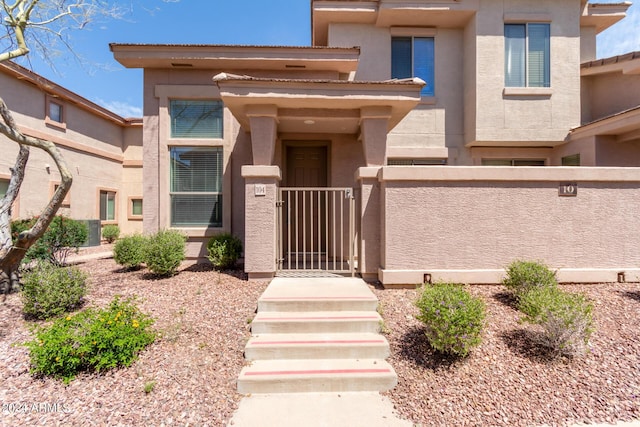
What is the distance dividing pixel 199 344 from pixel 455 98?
977 cm

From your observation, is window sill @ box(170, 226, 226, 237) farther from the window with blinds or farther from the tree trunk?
the tree trunk

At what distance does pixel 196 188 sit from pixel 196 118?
196 centimetres

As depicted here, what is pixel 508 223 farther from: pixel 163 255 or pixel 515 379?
pixel 163 255

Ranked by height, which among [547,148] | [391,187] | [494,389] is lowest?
[494,389]

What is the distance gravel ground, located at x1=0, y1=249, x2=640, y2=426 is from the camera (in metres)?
3.03

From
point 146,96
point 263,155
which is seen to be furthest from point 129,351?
point 146,96

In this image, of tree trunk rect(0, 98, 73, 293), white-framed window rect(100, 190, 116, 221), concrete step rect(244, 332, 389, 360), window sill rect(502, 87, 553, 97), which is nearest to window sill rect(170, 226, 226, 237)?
tree trunk rect(0, 98, 73, 293)

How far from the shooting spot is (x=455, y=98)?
9.48 meters

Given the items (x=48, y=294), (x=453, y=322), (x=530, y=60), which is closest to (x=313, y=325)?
(x=453, y=322)

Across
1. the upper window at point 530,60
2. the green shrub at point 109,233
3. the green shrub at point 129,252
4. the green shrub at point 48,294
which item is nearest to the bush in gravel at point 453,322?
the green shrub at point 48,294

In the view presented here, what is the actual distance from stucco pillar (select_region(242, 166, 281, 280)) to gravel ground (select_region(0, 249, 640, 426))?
1360 mm

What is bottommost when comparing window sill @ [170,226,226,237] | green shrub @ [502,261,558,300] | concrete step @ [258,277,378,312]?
concrete step @ [258,277,378,312]

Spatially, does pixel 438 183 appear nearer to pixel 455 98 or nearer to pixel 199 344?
pixel 199 344

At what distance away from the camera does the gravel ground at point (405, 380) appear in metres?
3.03
